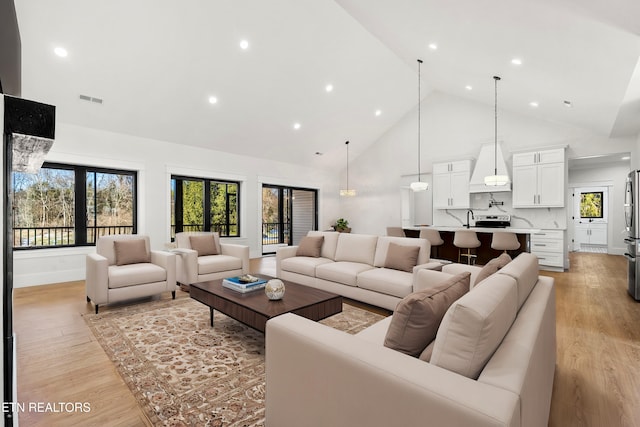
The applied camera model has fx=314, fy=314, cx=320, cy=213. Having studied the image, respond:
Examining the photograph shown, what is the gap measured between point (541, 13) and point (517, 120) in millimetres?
4517

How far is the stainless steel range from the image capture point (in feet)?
21.3

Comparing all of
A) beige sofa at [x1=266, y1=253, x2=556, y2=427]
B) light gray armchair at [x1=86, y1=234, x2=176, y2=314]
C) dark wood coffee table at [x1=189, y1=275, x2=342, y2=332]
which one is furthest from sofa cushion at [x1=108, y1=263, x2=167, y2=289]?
beige sofa at [x1=266, y1=253, x2=556, y2=427]

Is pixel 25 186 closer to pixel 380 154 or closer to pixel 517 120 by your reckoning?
pixel 380 154

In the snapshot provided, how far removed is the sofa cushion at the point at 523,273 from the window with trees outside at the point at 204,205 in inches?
237

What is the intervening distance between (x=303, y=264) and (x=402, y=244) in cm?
133

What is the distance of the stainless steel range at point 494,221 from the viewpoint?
649cm

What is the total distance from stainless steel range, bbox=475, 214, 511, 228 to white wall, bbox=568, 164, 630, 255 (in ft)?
12.3

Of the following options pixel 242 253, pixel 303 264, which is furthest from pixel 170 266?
pixel 303 264

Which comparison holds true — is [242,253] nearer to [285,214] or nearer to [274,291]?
[274,291]

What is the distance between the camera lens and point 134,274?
12.0 ft

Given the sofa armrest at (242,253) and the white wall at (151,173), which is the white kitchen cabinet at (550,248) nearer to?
the sofa armrest at (242,253)

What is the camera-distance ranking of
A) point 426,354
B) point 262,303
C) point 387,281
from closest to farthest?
point 426,354 → point 262,303 → point 387,281

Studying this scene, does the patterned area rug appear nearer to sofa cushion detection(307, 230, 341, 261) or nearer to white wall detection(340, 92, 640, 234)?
sofa cushion detection(307, 230, 341, 261)

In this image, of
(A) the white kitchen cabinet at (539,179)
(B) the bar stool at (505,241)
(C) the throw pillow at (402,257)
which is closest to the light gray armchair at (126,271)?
(C) the throw pillow at (402,257)
